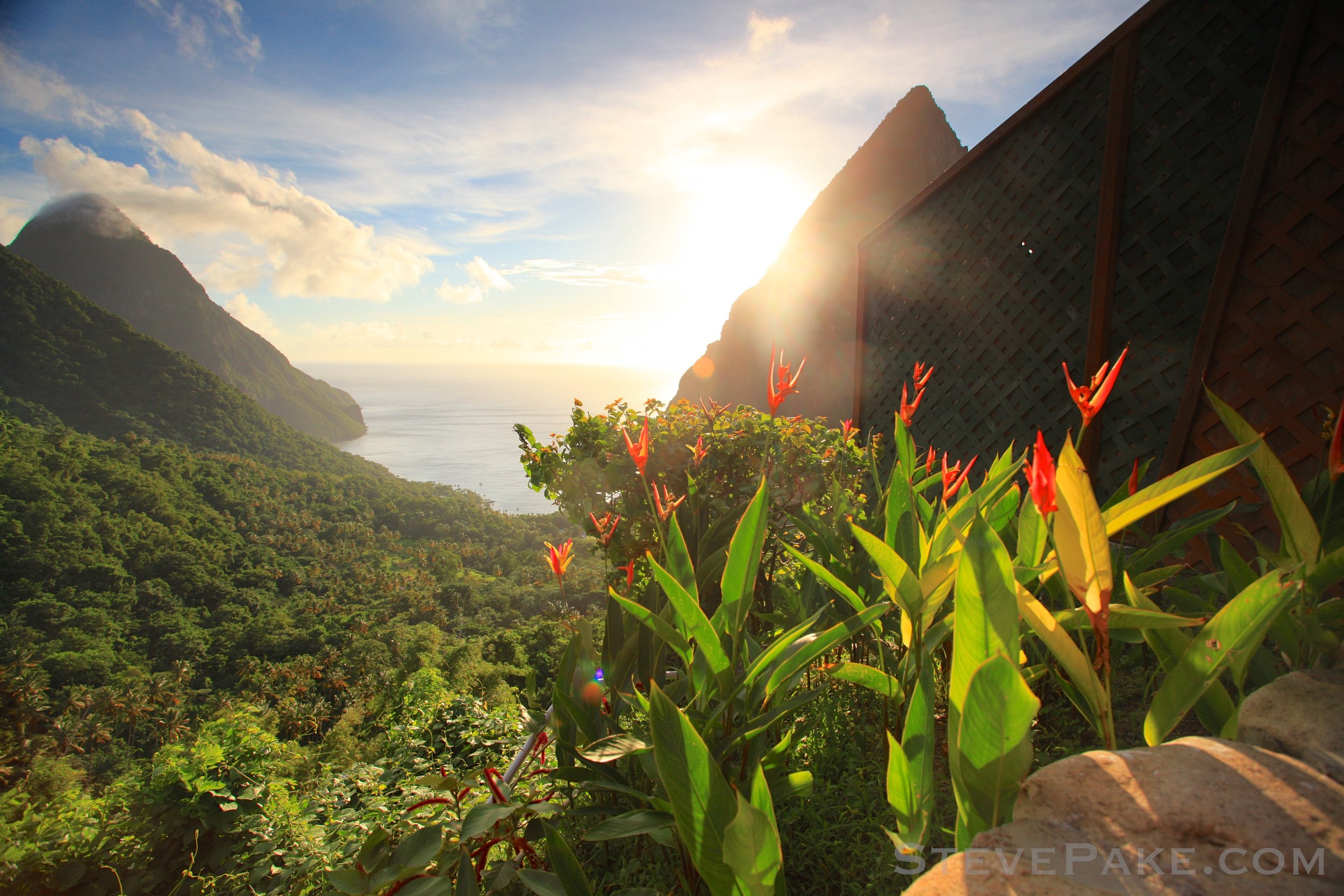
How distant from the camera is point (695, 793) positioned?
0.59 m

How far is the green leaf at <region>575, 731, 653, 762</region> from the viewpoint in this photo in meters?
0.77

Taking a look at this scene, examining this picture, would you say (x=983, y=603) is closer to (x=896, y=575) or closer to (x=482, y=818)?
(x=896, y=575)

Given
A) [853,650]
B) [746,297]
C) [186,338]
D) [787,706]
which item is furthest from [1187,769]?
[186,338]

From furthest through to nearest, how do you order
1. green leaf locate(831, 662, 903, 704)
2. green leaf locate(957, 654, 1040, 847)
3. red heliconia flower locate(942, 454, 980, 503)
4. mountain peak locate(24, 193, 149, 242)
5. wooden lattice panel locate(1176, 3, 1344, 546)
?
mountain peak locate(24, 193, 149, 242)
wooden lattice panel locate(1176, 3, 1344, 546)
red heliconia flower locate(942, 454, 980, 503)
green leaf locate(831, 662, 903, 704)
green leaf locate(957, 654, 1040, 847)

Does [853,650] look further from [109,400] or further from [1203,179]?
[109,400]

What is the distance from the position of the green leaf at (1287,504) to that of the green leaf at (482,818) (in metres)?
1.05

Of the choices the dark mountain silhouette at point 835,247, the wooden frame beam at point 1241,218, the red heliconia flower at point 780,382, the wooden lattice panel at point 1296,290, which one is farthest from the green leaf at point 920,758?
the dark mountain silhouette at point 835,247

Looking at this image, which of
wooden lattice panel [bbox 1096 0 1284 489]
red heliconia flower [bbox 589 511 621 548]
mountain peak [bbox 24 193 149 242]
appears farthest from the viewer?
mountain peak [bbox 24 193 149 242]

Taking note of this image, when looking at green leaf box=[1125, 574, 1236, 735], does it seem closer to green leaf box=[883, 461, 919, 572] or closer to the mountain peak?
green leaf box=[883, 461, 919, 572]

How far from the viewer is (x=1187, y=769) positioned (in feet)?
1.52

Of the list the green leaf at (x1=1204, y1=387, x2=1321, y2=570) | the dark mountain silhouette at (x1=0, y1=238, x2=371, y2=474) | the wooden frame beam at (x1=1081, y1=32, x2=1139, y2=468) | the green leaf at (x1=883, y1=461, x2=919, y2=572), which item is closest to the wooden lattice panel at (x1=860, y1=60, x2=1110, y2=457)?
the wooden frame beam at (x1=1081, y1=32, x2=1139, y2=468)

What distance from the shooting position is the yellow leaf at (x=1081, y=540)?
474mm

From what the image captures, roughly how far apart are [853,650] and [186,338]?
9184 centimetres

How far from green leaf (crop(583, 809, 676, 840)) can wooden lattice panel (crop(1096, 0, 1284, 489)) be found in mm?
2382
